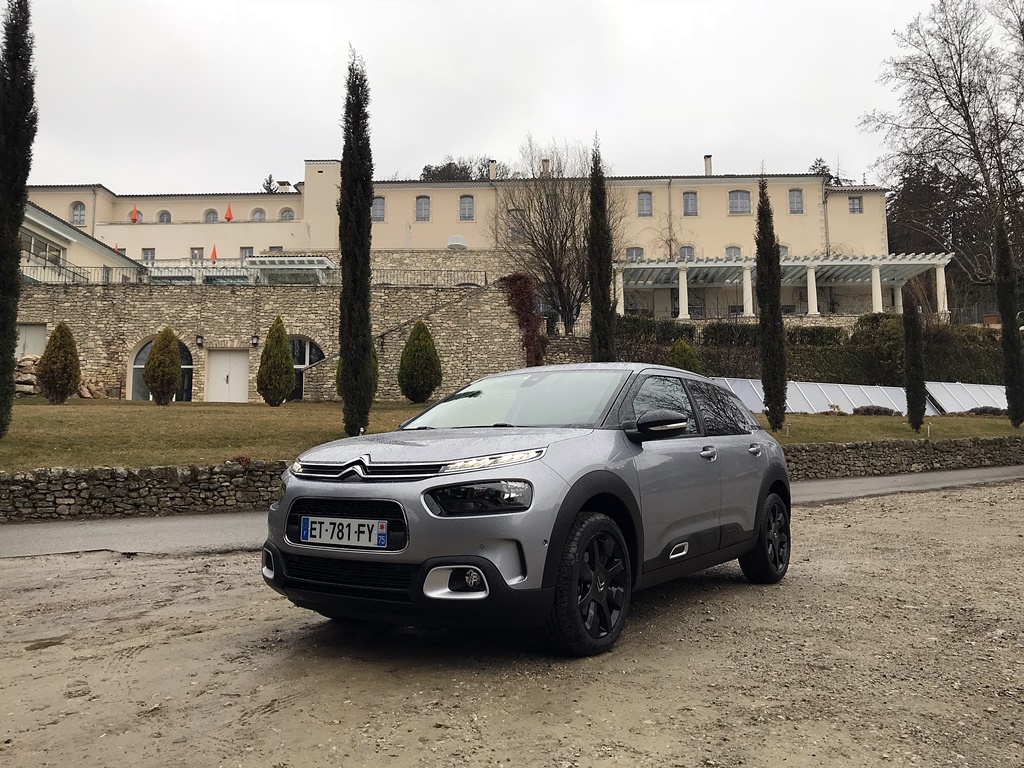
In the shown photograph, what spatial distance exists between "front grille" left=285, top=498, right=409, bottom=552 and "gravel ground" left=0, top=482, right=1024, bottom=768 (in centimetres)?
70

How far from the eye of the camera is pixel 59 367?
928 inches

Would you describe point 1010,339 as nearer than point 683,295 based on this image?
Yes

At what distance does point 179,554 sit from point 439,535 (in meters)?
5.86

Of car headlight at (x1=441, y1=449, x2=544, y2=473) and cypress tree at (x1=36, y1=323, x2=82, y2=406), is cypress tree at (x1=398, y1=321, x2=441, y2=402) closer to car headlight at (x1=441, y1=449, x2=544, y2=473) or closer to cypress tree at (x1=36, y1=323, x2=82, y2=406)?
cypress tree at (x1=36, y1=323, x2=82, y2=406)

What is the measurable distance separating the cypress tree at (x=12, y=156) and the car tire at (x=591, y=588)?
14051mm

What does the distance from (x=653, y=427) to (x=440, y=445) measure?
1.33m

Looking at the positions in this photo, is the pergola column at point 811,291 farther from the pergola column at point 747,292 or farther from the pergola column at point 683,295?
the pergola column at point 683,295

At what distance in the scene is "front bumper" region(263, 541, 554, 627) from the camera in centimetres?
351

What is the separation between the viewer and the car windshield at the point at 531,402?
462 cm

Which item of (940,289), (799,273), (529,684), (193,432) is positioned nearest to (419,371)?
(193,432)

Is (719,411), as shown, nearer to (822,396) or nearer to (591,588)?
(591,588)

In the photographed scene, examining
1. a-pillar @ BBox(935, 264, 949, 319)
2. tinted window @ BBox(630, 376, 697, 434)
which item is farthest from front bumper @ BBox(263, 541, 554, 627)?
a-pillar @ BBox(935, 264, 949, 319)

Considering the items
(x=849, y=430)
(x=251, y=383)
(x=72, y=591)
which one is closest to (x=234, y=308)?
(x=251, y=383)

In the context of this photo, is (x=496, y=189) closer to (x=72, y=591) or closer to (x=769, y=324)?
(x=769, y=324)
